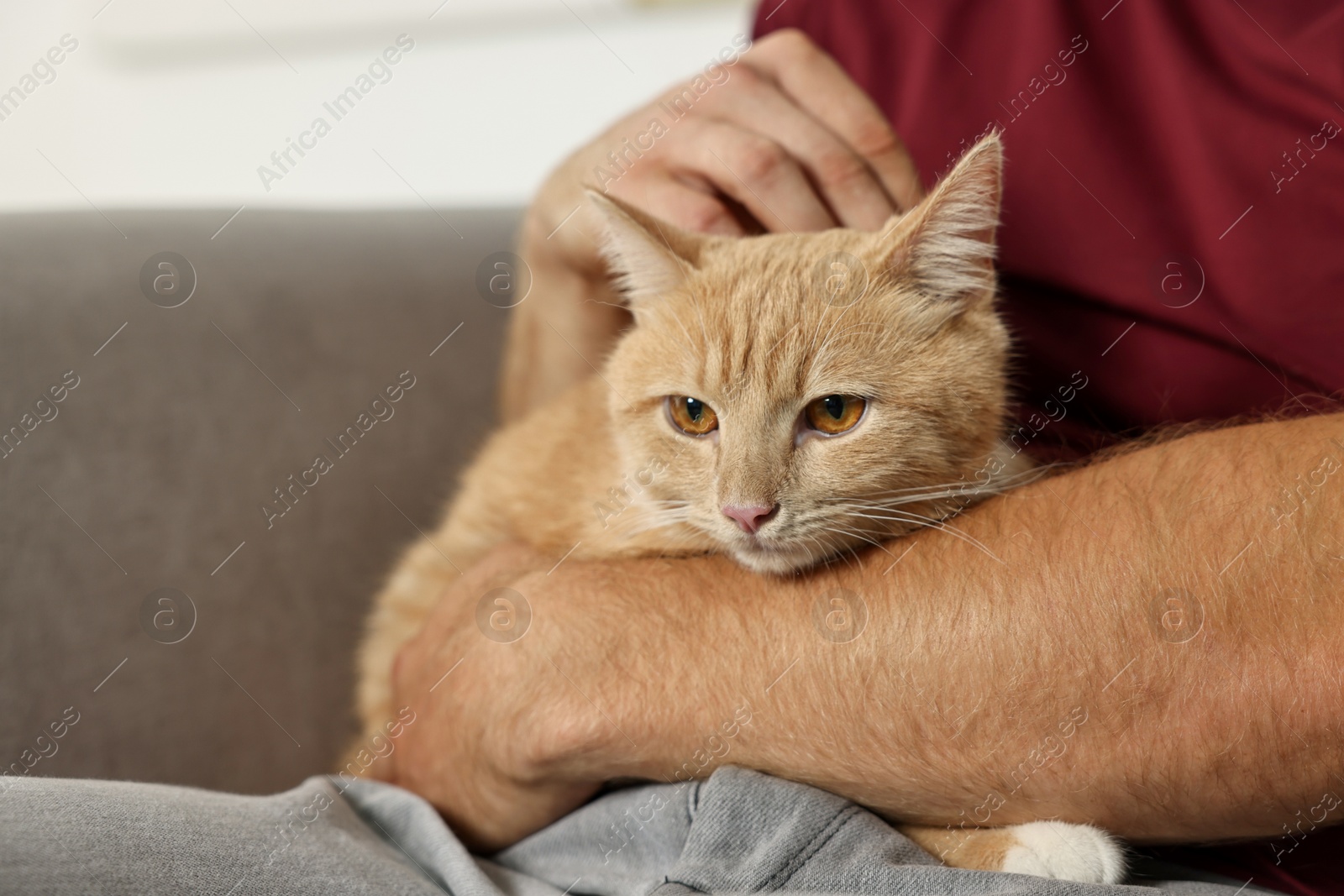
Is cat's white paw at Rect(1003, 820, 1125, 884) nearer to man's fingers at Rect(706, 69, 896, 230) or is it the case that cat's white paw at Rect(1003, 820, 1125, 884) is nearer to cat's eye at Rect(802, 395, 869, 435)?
cat's eye at Rect(802, 395, 869, 435)

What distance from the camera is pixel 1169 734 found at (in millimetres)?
1014

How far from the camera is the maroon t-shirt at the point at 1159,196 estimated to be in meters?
1.28

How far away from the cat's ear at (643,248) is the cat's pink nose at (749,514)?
430mm

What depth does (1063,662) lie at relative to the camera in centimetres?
105

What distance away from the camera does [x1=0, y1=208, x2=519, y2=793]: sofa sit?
172cm

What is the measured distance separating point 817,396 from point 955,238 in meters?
0.30

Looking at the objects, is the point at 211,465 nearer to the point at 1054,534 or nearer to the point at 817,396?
the point at 817,396

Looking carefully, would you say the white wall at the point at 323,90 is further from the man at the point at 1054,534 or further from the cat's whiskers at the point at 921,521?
the cat's whiskers at the point at 921,521

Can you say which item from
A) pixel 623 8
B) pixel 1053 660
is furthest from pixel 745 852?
pixel 623 8

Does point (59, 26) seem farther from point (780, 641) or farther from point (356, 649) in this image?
point (780, 641)

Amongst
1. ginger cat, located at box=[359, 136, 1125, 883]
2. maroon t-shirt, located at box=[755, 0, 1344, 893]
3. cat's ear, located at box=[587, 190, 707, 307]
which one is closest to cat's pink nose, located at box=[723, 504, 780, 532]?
ginger cat, located at box=[359, 136, 1125, 883]

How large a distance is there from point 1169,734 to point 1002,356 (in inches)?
23.4

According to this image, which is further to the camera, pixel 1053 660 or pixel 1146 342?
pixel 1146 342

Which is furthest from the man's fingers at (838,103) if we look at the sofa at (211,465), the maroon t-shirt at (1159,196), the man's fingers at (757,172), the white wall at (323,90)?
the white wall at (323,90)
